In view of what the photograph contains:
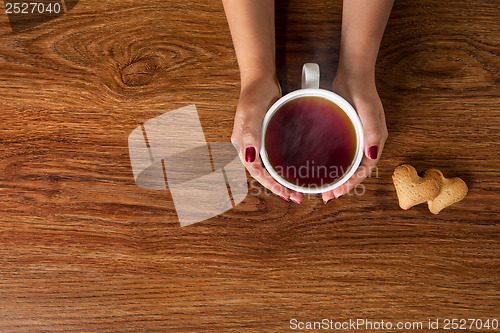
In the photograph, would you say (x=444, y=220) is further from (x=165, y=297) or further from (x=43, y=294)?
(x=43, y=294)

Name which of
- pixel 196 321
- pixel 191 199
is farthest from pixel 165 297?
pixel 191 199

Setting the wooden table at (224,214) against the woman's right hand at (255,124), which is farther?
the wooden table at (224,214)

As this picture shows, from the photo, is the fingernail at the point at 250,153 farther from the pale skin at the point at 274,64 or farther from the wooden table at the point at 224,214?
the wooden table at the point at 224,214

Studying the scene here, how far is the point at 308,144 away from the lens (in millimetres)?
520

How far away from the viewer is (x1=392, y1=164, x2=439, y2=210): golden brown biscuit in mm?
572

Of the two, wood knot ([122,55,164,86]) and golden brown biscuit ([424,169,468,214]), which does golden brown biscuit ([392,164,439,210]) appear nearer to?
golden brown biscuit ([424,169,468,214])

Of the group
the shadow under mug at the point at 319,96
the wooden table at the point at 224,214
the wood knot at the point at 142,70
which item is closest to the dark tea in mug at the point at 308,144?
the shadow under mug at the point at 319,96

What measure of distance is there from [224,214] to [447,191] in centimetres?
36

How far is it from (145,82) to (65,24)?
0.18m

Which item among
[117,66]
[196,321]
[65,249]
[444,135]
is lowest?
[196,321]

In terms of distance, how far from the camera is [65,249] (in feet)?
2.08

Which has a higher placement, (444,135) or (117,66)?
(117,66)


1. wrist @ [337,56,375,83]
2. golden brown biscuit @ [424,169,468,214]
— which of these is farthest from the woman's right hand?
golden brown biscuit @ [424,169,468,214]

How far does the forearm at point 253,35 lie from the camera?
0.55 metres
